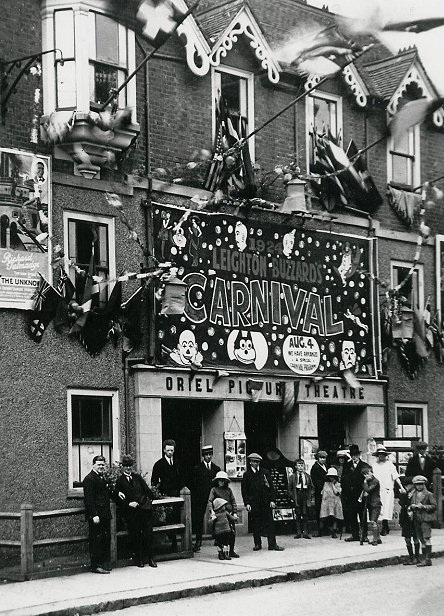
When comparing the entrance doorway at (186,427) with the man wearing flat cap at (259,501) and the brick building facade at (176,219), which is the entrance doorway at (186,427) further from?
the man wearing flat cap at (259,501)

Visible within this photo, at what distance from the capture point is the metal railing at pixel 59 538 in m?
17.0

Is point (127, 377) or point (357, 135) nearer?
point (127, 377)

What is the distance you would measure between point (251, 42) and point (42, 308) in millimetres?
7905

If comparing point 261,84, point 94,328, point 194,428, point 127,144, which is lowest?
point 194,428

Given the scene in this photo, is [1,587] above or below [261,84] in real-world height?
below

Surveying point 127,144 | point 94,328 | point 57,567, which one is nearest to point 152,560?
point 57,567

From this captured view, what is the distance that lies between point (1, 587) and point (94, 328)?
579 cm

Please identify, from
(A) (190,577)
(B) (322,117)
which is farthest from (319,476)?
(B) (322,117)

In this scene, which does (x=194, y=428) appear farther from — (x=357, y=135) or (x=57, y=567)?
(x=357, y=135)

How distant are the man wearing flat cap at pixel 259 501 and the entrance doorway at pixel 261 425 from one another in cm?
350

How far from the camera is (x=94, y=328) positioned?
20844 mm

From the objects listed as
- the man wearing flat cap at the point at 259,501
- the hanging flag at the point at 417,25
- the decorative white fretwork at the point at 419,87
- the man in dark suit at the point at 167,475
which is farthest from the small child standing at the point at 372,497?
the hanging flag at the point at 417,25

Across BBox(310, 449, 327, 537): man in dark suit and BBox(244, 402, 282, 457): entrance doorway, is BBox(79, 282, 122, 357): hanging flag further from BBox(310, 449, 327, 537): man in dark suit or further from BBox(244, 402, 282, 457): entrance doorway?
BBox(310, 449, 327, 537): man in dark suit

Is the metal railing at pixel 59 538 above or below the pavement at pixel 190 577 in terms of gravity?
above
